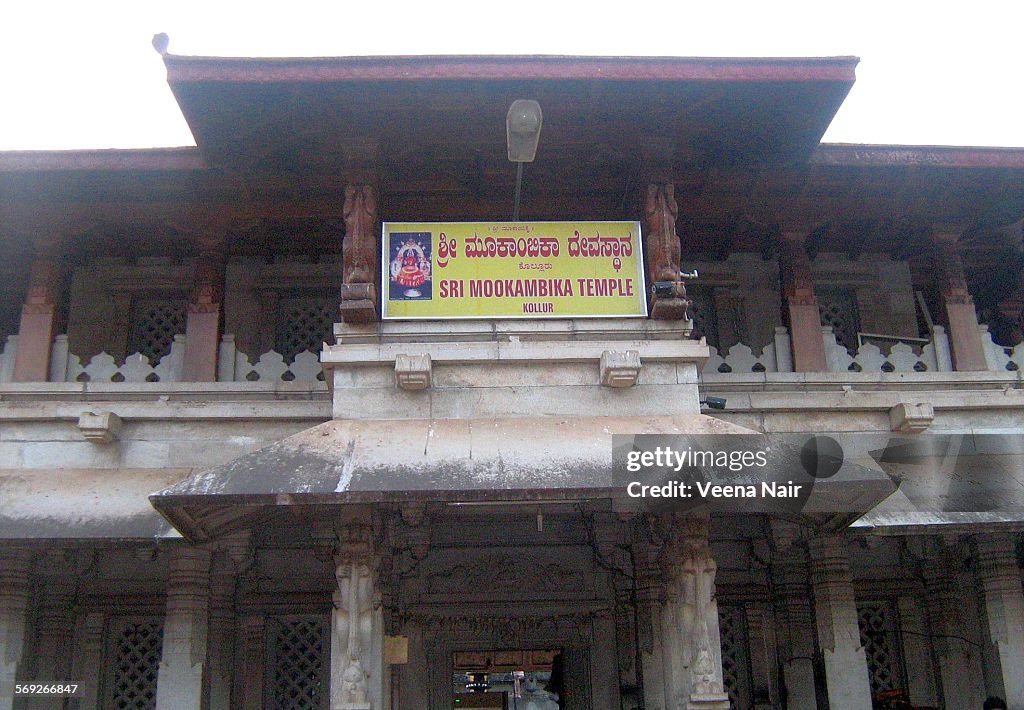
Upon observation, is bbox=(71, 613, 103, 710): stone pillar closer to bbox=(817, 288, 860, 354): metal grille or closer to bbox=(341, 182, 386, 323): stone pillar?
bbox=(341, 182, 386, 323): stone pillar

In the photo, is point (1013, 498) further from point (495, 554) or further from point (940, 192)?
point (495, 554)

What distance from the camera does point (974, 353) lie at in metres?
12.2

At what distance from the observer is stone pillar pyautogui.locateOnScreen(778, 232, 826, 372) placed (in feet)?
39.1

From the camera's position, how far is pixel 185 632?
11016 millimetres

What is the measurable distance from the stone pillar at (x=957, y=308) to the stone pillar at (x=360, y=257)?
7.20 m

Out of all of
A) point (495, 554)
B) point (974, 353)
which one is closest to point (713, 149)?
point (974, 353)

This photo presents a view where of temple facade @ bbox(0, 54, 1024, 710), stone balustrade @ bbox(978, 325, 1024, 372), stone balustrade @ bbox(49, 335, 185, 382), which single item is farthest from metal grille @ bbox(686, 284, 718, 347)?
stone balustrade @ bbox(49, 335, 185, 382)

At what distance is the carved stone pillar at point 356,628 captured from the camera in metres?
8.83

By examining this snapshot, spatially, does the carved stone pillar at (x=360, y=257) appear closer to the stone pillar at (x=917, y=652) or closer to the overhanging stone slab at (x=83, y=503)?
the overhanging stone slab at (x=83, y=503)

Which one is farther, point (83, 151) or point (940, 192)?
point (940, 192)

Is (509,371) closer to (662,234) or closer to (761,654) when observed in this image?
(662,234)

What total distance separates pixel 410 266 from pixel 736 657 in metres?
6.73

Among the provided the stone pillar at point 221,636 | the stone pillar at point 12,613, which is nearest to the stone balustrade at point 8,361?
the stone pillar at point 12,613

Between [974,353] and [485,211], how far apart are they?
634 cm
